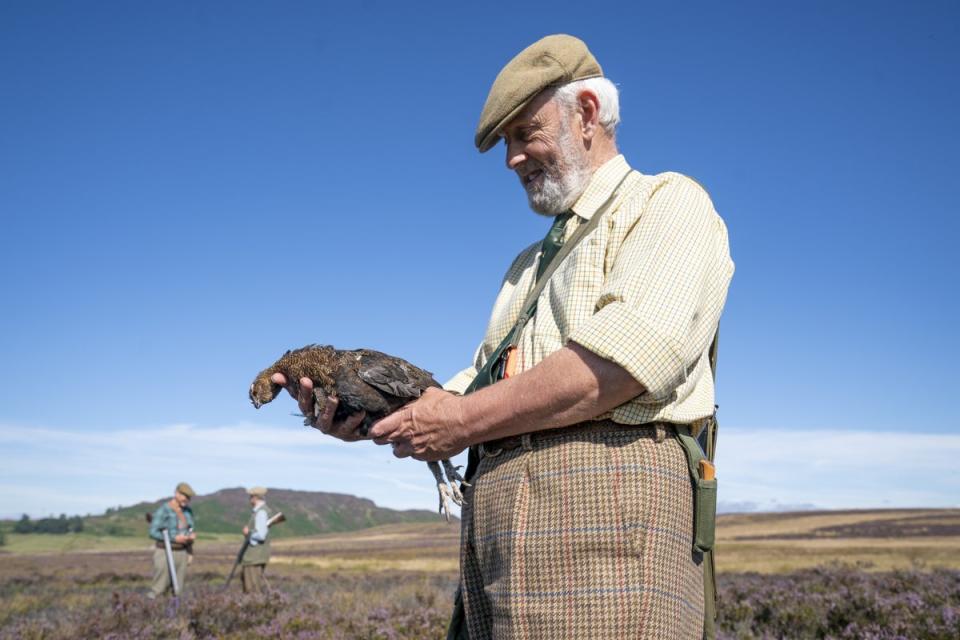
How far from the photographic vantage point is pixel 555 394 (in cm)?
Result: 217

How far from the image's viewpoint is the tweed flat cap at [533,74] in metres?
2.71

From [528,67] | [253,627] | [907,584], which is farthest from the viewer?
[907,584]

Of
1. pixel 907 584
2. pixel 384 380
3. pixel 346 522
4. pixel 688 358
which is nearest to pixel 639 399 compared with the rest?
pixel 688 358

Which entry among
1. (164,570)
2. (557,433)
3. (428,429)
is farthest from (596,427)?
(164,570)

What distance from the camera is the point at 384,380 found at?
2984 mm

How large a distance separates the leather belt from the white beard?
2.75ft

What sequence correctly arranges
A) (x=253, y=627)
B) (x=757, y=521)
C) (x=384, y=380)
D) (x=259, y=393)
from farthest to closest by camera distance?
(x=757, y=521)
(x=253, y=627)
(x=259, y=393)
(x=384, y=380)

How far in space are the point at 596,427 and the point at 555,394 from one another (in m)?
0.17

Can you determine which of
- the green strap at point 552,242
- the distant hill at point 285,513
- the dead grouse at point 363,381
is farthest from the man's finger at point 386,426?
the distant hill at point 285,513

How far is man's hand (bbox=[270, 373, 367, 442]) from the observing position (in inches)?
113

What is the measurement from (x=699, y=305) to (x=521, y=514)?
725 mm

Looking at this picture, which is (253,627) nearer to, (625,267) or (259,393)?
(259,393)

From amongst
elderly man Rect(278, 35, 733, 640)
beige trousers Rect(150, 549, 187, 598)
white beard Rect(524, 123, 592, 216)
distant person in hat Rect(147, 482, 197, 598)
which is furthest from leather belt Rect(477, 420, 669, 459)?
beige trousers Rect(150, 549, 187, 598)

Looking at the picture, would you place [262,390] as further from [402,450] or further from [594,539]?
[594,539]
